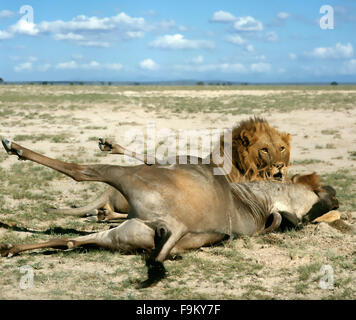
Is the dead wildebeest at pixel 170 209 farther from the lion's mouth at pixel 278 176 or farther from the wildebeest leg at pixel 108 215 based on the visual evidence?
the wildebeest leg at pixel 108 215

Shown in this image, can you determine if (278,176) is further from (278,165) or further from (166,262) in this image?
(166,262)

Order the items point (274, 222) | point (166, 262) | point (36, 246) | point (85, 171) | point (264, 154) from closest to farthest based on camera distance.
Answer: point (36, 246)
point (166, 262)
point (85, 171)
point (274, 222)
point (264, 154)

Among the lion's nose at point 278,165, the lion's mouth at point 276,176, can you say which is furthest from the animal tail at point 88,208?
the lion's nose at point 278,165

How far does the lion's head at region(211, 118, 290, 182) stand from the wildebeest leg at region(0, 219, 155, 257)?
195 cm

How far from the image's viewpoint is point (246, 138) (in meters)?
6.54

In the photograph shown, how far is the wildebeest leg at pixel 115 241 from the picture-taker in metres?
4.88

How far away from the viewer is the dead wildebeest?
16.1 feet

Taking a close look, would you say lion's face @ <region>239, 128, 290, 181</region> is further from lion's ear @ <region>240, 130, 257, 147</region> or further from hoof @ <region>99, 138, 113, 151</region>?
hoof @ <region>99, 138, 113, 151</region>

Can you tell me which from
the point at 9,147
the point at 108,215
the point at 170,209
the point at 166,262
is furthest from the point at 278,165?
the point at 9,147

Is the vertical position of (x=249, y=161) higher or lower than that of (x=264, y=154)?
lower

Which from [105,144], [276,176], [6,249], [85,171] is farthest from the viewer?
[276,176]

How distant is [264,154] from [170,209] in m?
2.00

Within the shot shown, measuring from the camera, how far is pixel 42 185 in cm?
914
